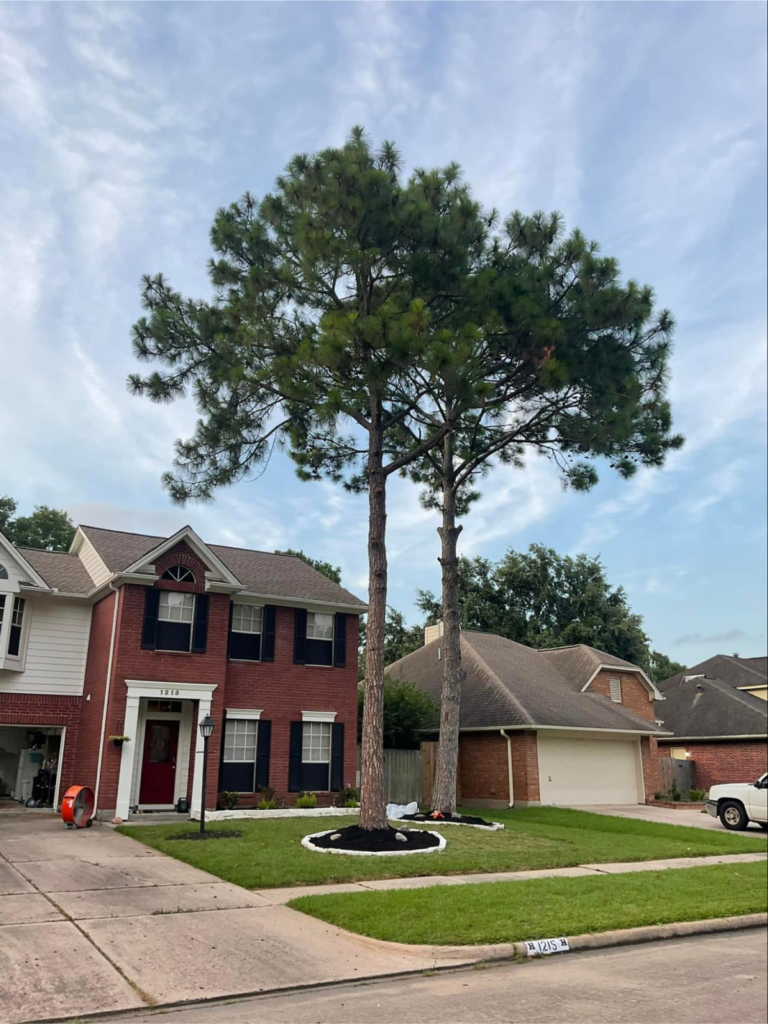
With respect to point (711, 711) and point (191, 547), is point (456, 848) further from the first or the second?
point (711, 711)

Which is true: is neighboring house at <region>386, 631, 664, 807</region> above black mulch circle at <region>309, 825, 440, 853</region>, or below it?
above

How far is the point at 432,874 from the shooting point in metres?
10.9

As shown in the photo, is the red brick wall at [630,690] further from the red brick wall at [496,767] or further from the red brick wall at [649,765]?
the red brick wall at [496,767]

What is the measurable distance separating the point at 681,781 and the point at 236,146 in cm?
2526

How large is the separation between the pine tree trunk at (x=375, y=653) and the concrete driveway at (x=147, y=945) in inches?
157

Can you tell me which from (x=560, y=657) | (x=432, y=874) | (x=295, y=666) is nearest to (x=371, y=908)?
(x=432, y=874)

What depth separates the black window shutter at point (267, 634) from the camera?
773 inches

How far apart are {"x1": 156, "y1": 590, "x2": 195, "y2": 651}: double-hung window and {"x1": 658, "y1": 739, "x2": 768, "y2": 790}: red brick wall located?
820 inches

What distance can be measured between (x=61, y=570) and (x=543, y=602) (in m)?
29.5

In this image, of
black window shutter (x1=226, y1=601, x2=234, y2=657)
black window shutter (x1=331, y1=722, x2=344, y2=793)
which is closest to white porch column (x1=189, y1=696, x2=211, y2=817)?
black window shutter (x1=226, y1=601, x2=234, y2=657)

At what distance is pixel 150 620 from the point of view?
17656mm

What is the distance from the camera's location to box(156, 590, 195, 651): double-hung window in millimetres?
17844

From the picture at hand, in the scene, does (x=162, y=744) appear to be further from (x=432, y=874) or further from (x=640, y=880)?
(x=640, y=880)

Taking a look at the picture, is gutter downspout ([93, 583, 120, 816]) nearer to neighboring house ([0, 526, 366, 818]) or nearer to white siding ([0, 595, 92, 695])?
neighboring house ([0, 526, 366, 818])
